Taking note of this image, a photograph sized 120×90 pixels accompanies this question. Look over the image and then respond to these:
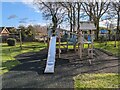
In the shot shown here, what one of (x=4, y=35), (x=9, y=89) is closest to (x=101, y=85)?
(x=9, y=89)

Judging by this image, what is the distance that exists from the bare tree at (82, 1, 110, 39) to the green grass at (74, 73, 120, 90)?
60.2ft

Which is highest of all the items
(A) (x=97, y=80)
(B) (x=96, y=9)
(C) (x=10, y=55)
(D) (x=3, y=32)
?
(B) (x=96, y=9)

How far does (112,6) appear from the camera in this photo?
25.3 metres

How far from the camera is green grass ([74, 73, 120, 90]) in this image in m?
5.34

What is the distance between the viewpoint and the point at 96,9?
2547 centimetres

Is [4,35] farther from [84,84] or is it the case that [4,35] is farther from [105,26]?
[84,84]

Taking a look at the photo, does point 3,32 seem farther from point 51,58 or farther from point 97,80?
point 97,80

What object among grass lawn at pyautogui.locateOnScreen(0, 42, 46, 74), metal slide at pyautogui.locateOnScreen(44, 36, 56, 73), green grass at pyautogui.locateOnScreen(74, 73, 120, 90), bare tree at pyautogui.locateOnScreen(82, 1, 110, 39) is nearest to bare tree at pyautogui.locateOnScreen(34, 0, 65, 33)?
bare tree at pyautogui.locateOnScreen(82, 1, 110, 39)

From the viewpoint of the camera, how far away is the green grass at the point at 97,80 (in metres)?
5.34

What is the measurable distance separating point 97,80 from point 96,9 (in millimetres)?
20460

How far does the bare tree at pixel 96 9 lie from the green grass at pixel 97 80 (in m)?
18.3

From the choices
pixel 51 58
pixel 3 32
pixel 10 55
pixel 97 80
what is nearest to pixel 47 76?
pixel 97 80

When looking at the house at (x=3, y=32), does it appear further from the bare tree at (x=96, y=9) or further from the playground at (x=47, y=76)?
the playground at (x=47, y=76)

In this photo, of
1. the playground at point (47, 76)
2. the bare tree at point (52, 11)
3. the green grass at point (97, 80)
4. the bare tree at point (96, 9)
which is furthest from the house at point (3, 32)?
the green grass at point (97, 80)
